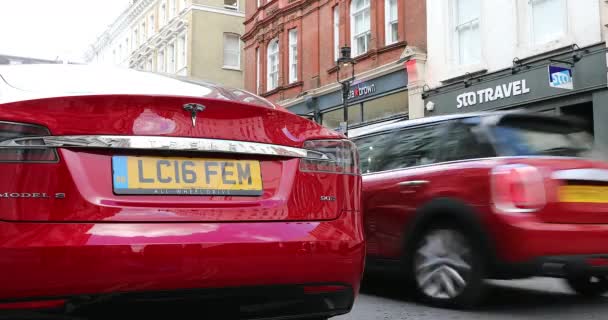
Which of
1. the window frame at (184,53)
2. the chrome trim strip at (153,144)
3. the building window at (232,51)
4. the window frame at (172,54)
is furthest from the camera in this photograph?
the window frame at (172,54)

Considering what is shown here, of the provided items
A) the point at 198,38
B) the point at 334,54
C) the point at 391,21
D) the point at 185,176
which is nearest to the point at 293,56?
the point at 334,54

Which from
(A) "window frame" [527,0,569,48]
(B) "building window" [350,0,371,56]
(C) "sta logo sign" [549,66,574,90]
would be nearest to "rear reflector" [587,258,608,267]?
(C) "sta logo sign" [549,66,574,90]

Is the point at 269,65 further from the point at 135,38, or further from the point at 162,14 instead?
the point at 135,38

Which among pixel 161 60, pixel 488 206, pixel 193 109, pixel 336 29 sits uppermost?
pixel 161 60

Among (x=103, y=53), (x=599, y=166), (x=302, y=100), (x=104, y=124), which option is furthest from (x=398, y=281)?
(x=103, y=53)

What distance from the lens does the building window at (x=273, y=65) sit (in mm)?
25297

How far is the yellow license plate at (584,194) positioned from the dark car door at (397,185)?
1030mm

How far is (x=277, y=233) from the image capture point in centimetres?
250

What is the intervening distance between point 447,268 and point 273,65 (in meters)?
22.0

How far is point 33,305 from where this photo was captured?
2.08 m

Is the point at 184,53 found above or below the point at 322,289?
above

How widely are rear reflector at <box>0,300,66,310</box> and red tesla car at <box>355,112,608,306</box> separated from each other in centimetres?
292

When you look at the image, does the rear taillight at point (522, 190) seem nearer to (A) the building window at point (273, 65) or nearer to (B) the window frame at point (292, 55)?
(B) the window frame at point (292, 55)

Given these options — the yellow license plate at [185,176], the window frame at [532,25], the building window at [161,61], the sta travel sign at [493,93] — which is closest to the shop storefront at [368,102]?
the sta travel sign at [493,93]
